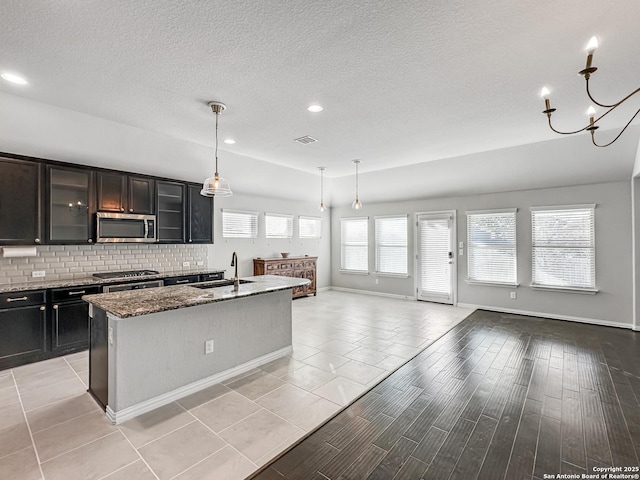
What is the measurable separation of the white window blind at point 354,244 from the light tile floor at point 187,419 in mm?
4175

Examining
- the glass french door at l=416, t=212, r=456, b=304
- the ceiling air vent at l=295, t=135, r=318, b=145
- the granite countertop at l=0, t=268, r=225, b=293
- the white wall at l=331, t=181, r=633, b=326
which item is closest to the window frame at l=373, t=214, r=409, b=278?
the white wall at l=331, t=181, r=633, b=326

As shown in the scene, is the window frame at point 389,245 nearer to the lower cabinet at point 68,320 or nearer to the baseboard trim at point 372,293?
the baseboard trim at point 372,293

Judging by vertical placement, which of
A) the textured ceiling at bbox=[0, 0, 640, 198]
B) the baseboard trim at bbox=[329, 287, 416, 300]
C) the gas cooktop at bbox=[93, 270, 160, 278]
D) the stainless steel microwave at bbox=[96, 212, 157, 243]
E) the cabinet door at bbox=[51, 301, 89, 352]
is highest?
the textured ceiling at bbox=[0, 0, 640, 198]

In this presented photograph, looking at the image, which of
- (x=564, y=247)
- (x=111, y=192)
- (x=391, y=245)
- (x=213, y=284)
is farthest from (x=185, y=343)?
(x=564, y=247)

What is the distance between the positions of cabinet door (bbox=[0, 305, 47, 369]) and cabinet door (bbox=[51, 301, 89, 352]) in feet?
0.37

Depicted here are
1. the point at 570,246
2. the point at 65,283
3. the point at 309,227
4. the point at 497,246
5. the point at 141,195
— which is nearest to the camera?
the point at 65,283

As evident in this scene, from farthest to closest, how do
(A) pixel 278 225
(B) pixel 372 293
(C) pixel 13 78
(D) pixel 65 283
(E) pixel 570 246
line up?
(B) pixel 372 293 → (A) pixel 278 225 → (E) pixel 570 246 → (D) pixel 65 283 → (C) pixel 13 78

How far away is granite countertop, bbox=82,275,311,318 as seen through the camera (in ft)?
8.18

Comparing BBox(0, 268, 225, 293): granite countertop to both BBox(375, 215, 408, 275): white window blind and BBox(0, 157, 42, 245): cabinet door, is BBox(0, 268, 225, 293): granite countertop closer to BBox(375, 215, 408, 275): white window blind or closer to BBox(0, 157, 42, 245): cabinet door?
BBox(0, 157, 42, 245): cabinet door

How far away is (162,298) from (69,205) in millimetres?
2437

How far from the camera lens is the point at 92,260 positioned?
4637 mm

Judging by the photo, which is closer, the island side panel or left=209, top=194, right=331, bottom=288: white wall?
the island side panel

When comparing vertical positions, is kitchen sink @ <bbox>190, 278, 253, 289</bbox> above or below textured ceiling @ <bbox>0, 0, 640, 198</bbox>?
below

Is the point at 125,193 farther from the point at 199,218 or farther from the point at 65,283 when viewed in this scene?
the point at 65,283
